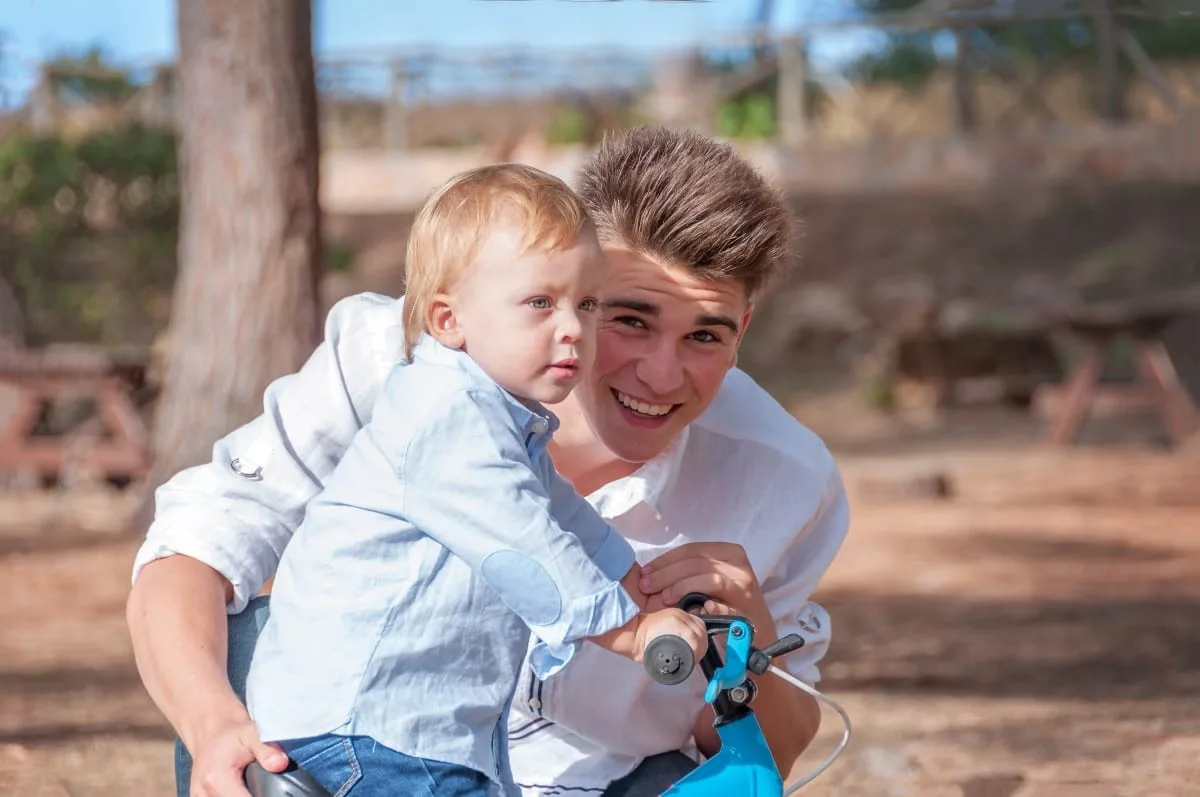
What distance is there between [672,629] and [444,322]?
0.51m

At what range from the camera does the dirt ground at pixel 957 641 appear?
→ 426cm

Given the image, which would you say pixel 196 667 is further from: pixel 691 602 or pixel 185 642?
pixel 691 602

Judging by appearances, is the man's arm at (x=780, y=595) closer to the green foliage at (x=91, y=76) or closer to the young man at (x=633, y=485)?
the young man at (x=633, y=485)

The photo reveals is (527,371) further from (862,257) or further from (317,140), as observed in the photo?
(862,257)

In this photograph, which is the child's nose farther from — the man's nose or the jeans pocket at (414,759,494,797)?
the jeans pocket at (414,759,494,797)

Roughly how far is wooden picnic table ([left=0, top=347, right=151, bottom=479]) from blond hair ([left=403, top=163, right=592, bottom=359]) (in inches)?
321

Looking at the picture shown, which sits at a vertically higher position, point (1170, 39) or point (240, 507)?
point (240, 507)

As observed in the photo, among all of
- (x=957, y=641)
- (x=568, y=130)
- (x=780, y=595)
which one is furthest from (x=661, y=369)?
(x=568, y=130)

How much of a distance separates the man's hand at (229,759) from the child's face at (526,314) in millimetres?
559

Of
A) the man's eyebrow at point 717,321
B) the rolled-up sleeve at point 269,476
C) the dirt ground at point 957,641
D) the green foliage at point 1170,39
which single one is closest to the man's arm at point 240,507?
the rolled-up sleeve at point 269,476

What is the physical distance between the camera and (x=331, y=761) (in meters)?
2.02

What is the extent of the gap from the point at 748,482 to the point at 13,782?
2490 mm

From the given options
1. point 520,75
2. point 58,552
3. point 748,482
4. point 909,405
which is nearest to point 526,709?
point 748,482

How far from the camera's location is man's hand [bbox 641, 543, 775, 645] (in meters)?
2.15
